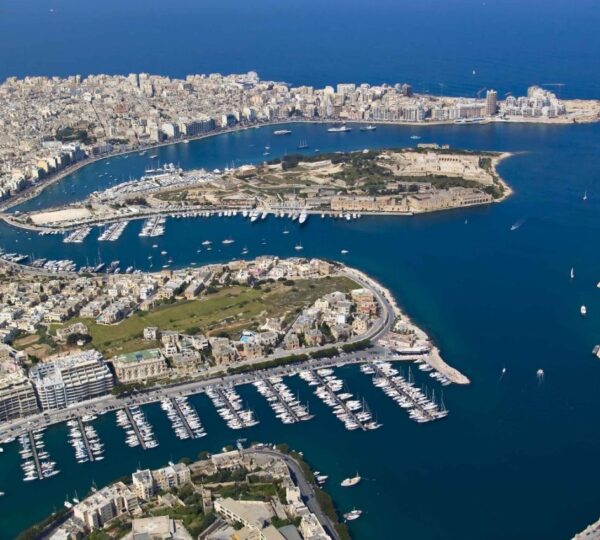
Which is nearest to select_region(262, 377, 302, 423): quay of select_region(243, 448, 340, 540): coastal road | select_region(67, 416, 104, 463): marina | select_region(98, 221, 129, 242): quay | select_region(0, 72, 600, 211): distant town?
select_region(243, 448, 340, 540): coastal road

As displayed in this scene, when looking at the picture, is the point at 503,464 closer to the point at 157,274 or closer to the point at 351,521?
the point at 351,521

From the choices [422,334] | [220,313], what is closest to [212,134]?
[220,313]

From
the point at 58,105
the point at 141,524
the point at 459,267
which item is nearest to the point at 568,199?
the point at 459,267

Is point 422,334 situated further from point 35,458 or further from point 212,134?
point 212,134

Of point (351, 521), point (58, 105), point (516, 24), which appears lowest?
point (351, 521)

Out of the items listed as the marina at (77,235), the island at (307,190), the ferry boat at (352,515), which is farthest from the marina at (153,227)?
the ferry boat at (352,515)

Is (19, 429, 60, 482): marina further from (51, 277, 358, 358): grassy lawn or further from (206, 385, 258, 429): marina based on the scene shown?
(51, 277, 358, 358): grassy lawn
